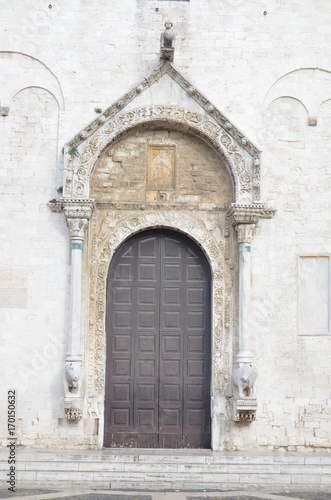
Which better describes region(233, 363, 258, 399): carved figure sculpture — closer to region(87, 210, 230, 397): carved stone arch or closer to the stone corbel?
the stone corbel

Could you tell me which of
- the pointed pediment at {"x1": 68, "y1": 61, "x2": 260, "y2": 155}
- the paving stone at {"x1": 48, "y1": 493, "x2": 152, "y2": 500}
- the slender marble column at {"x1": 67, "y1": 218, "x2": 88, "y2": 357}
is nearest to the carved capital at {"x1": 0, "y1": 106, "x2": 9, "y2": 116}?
the pointed pediment at {"x1": 68, "y1": 61, "x2": 260, "y2": 155}

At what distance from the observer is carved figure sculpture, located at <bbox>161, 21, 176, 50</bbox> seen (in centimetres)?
1149

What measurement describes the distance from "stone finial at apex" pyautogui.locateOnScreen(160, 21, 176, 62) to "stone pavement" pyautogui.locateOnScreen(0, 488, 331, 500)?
7.07m

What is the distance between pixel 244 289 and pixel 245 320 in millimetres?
522

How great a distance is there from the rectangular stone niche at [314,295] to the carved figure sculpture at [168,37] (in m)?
4.27

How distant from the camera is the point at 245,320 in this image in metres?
11.6

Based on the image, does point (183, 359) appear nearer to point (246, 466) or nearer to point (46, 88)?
point (246, 466)

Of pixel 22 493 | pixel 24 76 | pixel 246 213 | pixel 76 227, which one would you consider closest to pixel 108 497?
pixel 22 493

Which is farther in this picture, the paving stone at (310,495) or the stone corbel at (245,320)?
the stone corbel at (245,320)

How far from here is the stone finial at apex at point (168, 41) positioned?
1149cm

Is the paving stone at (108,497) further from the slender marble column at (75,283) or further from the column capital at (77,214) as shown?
the column capital at (77,214)

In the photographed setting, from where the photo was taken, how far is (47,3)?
1231 cm

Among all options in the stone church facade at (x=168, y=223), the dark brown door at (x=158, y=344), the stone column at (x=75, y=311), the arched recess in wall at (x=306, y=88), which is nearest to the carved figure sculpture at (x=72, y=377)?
the stone column at (x=75, y=311)

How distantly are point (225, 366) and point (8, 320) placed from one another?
3765mm
